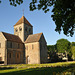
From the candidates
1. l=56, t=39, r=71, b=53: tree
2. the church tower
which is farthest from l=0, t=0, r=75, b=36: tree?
l=56, t=39, r=71, b=53: tree

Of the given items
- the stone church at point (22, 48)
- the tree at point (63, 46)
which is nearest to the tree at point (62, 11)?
the stone church at point (22, 48)

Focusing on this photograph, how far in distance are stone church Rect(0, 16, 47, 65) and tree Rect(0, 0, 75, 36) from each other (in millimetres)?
28690

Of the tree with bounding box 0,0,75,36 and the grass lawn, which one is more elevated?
the tree with bounding box 0,0,75,36

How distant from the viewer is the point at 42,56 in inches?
1644

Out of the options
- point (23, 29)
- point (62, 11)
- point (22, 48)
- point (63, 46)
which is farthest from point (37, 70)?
point (63, 46)

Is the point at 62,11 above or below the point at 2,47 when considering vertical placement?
above

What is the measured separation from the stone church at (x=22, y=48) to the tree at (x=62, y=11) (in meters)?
28.7

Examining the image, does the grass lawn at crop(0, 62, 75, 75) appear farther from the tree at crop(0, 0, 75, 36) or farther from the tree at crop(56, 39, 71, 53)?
the tree at crop(56, 39, 71, 53)

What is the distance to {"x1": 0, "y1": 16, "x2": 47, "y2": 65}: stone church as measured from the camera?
37938 millimetres

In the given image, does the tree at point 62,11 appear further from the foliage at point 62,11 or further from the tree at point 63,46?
the tree at point 63,46

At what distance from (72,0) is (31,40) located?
3548 centimetres

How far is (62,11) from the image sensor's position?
1047 cm

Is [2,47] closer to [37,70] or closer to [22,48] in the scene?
[22,48]

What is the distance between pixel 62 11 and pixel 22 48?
35240 mm
